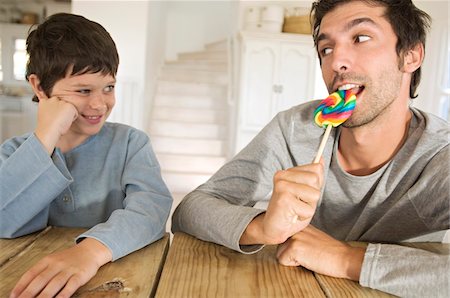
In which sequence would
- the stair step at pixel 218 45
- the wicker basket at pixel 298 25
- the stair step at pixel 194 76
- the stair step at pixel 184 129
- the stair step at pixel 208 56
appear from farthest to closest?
the stair step at pixel 218 45, the stair step at pixel 208 56, the stair step at pixel 194 76, the stair step at pixel 184 129, the wicker basket at pixel 298 25

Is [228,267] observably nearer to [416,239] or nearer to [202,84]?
[416,239]

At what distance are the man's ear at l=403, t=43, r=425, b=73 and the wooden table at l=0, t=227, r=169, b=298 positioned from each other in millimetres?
803

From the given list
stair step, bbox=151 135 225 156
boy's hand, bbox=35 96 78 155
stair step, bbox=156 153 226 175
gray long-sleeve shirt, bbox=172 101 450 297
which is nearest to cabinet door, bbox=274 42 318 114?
stair step, bbox=151 135 225 156

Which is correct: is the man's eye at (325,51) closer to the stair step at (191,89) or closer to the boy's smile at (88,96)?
the boy's smile at (88,96)

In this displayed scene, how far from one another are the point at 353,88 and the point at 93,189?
0.74 meters

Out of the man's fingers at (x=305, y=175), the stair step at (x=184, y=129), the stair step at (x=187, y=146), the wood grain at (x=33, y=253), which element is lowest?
the stair step at (x=187, y=146)

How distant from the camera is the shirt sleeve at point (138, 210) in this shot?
755 mm

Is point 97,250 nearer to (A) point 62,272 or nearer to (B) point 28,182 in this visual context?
(A) point 62,272

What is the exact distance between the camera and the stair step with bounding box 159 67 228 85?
Answer: 5688mm

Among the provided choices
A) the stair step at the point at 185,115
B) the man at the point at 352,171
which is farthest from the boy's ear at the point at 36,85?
the stair step at the point at 185,115

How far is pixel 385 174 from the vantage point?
1034 millimetres

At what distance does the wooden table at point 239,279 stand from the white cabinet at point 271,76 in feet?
12.7

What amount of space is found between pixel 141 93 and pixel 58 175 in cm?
364

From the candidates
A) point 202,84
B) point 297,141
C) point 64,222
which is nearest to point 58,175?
point 64,222
